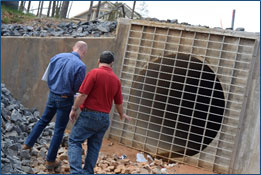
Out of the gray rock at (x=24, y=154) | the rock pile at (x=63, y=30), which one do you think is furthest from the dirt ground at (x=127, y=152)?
the rock pile at (x=63, y=30)

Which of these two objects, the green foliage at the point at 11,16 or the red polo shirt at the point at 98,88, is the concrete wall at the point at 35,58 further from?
the red polo shirt at the point at 98,88

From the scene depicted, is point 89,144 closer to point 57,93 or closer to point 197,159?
point 57,93

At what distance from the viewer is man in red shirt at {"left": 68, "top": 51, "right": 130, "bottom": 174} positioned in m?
4.29

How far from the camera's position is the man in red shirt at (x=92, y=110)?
4.29 m

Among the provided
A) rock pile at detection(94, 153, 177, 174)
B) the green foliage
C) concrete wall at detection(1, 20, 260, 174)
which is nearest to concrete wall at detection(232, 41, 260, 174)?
rock pile at detection(94, 153, 177, 174)

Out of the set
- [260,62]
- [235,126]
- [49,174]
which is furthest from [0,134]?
[260,62]

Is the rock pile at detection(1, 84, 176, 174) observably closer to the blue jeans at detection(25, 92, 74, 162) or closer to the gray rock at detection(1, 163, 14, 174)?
the gray rock at detection(1, 163, 14, 174)

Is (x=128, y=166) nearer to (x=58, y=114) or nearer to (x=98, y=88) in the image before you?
(x=58, y=114)

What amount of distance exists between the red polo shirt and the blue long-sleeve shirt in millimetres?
463

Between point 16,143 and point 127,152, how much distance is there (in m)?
2.39

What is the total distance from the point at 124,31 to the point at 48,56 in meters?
1.82

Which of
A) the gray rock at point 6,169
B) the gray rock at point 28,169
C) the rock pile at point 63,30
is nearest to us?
the gray rock at point 6,169

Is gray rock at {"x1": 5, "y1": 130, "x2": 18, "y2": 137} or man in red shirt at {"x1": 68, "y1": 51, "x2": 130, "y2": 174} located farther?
gray rock at {"x1": 5, "y1": 130, "x2": 18, "y2": 137}

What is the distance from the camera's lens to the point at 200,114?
10.6 metres
